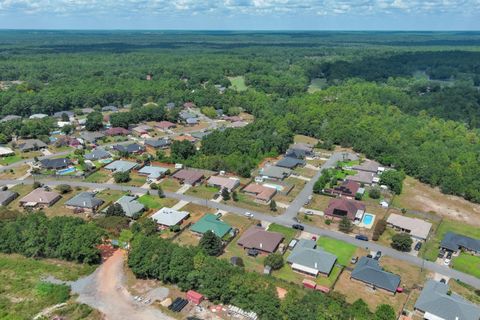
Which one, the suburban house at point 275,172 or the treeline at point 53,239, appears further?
the suburban house at point 275,172

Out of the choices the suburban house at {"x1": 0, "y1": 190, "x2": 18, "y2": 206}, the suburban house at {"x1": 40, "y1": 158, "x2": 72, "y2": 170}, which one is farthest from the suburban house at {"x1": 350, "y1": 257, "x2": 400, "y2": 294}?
the suburban house at {"x1": 40, "y1": 158, "x2": 72, "y2": 170}

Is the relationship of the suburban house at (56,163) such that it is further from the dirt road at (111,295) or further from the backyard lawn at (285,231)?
the backyard lawn at (285,231)

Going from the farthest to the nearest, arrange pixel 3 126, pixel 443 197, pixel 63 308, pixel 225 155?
pixel 3 126 → pixel 225 155 → pixel 443 197 → pixel 63 308

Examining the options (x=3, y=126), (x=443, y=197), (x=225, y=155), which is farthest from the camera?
(x=3, y=126)

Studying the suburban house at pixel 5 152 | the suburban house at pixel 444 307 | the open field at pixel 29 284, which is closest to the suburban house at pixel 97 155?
the suburban house at pixel 5 152

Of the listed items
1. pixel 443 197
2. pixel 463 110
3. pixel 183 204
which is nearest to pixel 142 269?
pixel 183 204

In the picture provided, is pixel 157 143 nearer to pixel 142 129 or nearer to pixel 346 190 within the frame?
pixel 142 129

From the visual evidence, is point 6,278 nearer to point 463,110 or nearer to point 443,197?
point 443,197

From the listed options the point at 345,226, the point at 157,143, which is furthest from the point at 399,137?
the point at 157,143
